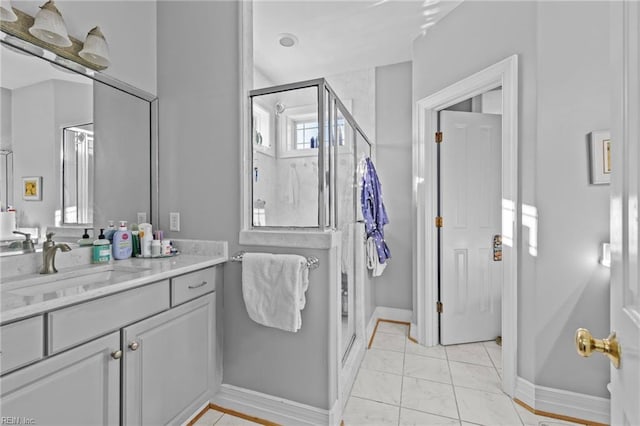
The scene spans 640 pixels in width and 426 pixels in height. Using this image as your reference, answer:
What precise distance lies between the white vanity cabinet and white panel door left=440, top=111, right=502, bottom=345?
1949 millimetres

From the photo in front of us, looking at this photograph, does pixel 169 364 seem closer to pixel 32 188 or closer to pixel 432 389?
pixel 32 188

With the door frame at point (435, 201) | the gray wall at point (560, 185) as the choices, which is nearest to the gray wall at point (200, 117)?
the door frame at point (435, 201)

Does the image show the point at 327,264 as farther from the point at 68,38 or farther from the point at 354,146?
the point at 68,38

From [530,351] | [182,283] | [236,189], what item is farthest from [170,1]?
[530,351]

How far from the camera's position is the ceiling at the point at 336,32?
228cm

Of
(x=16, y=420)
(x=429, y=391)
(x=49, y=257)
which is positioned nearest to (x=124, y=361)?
(x=16, y=420)

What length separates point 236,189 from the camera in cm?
185

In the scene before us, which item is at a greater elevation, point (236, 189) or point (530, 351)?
point (236, 189)

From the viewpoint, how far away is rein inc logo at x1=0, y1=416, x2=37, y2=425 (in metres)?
0.92

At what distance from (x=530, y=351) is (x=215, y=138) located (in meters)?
2.32

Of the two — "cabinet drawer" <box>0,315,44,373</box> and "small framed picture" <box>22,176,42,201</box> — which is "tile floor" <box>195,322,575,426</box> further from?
"small framed picture" <box>22,176,42,201</box>

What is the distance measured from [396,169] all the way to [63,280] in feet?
9.07

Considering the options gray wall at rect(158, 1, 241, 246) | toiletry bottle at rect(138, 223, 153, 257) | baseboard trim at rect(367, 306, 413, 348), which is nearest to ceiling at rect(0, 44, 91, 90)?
gray wall at rect(158, 1, 241, 246)

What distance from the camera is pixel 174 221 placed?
78.4 inches
